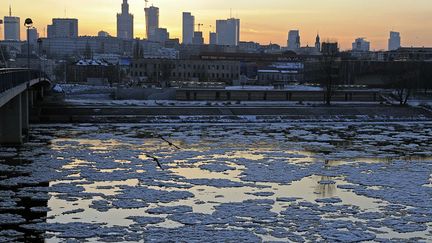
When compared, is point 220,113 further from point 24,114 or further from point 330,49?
point 330,49

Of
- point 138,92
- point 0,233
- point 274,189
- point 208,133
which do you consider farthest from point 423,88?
point 0,233

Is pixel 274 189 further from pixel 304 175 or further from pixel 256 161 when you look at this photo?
pixel 256 161

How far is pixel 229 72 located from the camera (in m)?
149

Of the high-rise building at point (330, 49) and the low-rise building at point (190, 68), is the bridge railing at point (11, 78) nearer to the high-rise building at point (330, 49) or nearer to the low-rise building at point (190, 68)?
the high-rise building at point (330, 49)

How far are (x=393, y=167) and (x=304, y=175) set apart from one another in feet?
18.8

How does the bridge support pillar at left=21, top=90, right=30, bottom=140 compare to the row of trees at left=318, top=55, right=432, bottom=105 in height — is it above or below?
below

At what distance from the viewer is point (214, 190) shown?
2406 cm

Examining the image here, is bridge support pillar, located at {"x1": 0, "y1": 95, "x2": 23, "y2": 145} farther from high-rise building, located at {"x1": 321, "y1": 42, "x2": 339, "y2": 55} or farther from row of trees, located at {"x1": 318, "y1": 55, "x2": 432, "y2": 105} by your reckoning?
high-rise building, located at {"x1": 321, "y1": 42, "x2": 339, "y2": 55}

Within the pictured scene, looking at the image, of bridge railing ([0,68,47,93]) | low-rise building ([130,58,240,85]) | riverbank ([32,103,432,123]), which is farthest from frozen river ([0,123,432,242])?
low-rise building ([130,58,240,85])

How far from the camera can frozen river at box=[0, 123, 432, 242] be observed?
18.1 m

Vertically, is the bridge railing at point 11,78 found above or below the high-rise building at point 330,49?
below

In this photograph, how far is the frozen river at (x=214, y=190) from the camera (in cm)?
1811

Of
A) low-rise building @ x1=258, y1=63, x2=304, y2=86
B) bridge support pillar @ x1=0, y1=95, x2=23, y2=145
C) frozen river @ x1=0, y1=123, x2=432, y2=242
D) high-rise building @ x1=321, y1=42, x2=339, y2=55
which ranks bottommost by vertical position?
frozen river @ x1=0, y1=123, x2=432, y2=242

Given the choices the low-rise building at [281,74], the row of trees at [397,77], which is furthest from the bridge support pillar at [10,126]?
the low-rise building at [281,74]
